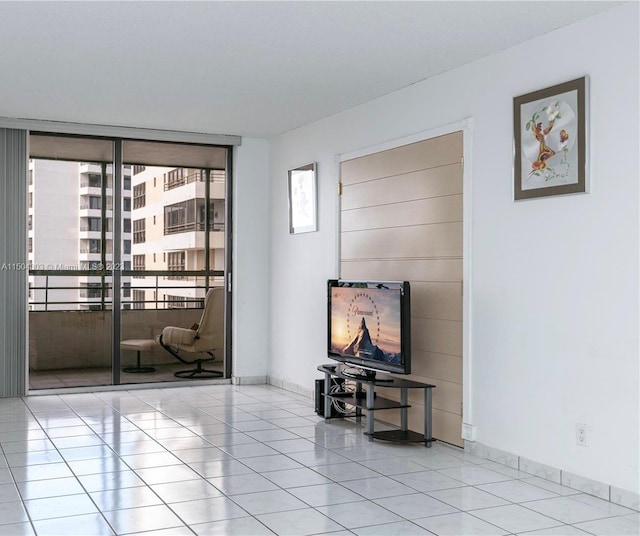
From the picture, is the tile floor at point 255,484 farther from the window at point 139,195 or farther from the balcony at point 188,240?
the window at point 139,195

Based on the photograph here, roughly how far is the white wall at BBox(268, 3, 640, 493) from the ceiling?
0.61ft

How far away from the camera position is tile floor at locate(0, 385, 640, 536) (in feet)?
11.4

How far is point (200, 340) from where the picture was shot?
785 cm

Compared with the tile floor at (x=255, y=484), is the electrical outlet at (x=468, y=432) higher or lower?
higher

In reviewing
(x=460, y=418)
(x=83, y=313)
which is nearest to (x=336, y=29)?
(x=460, y=418)

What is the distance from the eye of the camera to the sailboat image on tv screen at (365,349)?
17.1 ft

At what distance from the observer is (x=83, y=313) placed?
7309 mm

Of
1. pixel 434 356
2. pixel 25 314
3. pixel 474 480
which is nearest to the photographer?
pixel 474 480

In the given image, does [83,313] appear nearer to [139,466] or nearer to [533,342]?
[139,466]

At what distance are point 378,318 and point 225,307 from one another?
2973 millimetres

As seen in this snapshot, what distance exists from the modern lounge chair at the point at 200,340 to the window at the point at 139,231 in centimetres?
→ 87

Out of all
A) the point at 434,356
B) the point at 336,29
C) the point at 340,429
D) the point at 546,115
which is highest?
the point at 336,29

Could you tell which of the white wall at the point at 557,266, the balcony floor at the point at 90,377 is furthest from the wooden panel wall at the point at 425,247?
the balcony floor at the point at 90,377

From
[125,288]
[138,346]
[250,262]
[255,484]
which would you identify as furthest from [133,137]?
[255,484]
